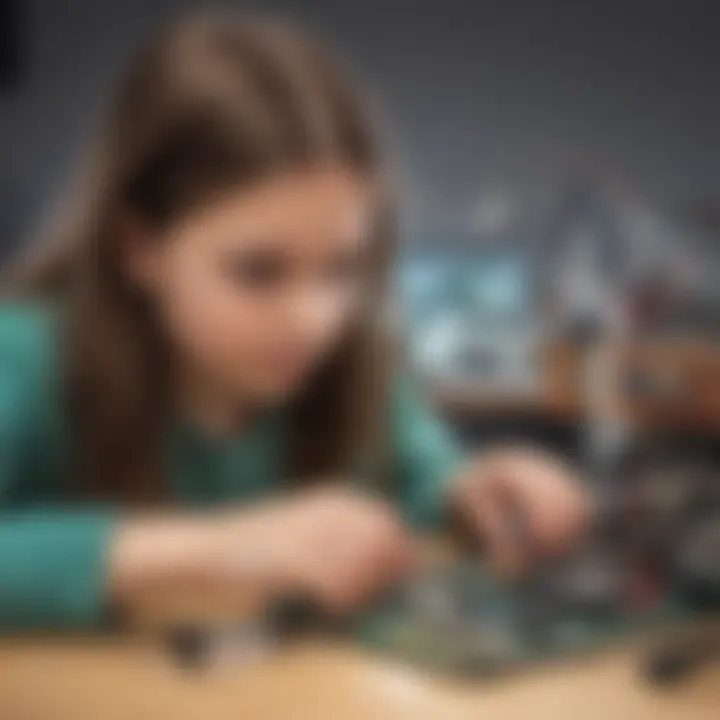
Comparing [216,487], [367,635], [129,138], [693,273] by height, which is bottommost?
[367,635]

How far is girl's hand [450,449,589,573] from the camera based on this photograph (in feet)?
3.77

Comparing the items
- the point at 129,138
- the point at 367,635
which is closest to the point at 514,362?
the point at 367,635

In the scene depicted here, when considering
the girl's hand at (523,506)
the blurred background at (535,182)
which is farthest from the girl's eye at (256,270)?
the girl's hand at (523,506)

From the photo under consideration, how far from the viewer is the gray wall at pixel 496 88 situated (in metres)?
1.15

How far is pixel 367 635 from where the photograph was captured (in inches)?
44.3

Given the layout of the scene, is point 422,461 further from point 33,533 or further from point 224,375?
point 33,533

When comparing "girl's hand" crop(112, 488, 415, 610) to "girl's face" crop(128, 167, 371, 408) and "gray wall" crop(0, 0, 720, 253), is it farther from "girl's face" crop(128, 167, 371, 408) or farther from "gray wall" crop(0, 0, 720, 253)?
"gray wall" crop(0, 0, 720, 253)

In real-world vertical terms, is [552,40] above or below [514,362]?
above

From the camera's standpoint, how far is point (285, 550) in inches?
44.4

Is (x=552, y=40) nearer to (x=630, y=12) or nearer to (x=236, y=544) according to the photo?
(x=630, y=12)

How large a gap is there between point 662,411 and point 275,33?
1.42 feet

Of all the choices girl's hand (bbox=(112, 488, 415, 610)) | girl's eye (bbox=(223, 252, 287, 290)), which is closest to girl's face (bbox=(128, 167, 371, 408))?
girl's eye (bbox=(223, 252, 287, 290))

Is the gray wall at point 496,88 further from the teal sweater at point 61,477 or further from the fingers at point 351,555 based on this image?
the fingers at point 351,555

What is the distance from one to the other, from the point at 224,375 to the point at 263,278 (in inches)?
3.4
